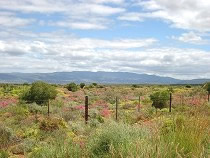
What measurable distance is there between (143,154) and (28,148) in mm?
8102

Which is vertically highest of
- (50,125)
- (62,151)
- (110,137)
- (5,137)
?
(110,137)

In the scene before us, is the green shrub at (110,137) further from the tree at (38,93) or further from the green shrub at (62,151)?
the tree at (38,93)

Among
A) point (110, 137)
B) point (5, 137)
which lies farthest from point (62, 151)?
point (5, 137)

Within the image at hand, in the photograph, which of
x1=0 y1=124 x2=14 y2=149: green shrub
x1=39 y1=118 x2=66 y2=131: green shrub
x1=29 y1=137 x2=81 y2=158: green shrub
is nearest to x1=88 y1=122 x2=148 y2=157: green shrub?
x1=29 y1=137 x2=81 y2=158: green shrub

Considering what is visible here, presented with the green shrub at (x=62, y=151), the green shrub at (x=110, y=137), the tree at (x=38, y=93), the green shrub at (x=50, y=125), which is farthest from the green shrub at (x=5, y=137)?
the tree at (x=38, y=93)

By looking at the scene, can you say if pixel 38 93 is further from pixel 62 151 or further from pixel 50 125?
A: pixel 62 151

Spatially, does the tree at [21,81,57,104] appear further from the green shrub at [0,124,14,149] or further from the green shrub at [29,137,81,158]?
the green shrub at [29,137,81,158]

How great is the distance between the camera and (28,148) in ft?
46.2

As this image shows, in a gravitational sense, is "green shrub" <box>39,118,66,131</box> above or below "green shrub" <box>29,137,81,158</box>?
below

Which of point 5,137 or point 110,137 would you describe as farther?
point 5,137

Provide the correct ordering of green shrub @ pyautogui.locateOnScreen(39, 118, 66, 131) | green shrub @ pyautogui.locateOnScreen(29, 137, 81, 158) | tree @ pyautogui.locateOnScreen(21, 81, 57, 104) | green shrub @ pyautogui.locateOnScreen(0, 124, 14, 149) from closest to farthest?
1. green shrub @ pyautogui.locateOnScreen(29, 137, 81, 158)
2. green shrub @ pyautogui.locateOnScreen(0, 124, 14, 149)
3. green shrub @ pyautogui.locateOnScreen(39, 118, 66, 131)
4. tree @ pyautogui.locateOnScreen(21, 81, 57, 104)

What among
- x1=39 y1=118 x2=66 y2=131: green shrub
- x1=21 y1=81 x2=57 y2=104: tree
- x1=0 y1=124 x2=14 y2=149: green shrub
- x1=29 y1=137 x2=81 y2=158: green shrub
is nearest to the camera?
x1=29 y1=137 x2=81 y2=158: green shrub

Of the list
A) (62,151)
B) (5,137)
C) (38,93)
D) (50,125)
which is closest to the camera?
(62,151)

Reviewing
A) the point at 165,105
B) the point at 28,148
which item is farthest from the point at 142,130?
the point at 165,105
